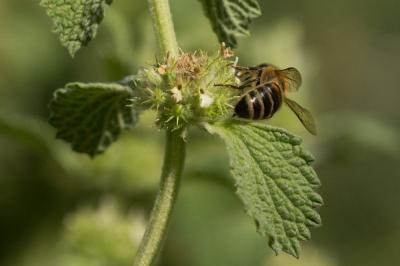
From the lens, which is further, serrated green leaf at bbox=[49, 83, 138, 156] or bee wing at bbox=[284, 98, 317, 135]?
bee wing at bbox=[284, 98, 317, 135]

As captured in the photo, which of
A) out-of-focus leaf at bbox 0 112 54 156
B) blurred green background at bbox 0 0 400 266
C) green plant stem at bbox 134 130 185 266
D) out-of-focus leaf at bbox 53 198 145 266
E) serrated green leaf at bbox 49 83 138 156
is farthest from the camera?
blurred green background at bbox 0 0 400 266

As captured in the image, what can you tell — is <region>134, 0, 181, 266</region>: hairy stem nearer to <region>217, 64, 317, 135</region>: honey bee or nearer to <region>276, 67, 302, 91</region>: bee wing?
<region>217, 64, 317, 135</region>: honey bee

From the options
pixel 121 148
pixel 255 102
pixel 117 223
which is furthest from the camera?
pixel 121 148

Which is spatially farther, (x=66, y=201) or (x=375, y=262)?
(x=375, y=262)

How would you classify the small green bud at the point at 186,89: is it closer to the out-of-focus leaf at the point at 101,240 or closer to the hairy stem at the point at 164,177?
the hairy stem at the point at 164,177

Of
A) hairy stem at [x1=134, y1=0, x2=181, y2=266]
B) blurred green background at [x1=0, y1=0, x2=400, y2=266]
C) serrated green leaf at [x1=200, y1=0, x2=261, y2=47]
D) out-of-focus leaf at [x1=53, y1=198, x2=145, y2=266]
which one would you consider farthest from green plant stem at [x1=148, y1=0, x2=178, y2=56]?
out-of-focus leaf at [x1=53, y1=198, x2=145, y2=266]

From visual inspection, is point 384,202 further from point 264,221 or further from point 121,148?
point 264,221

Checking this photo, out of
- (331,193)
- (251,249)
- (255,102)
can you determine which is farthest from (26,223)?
(331,193)
